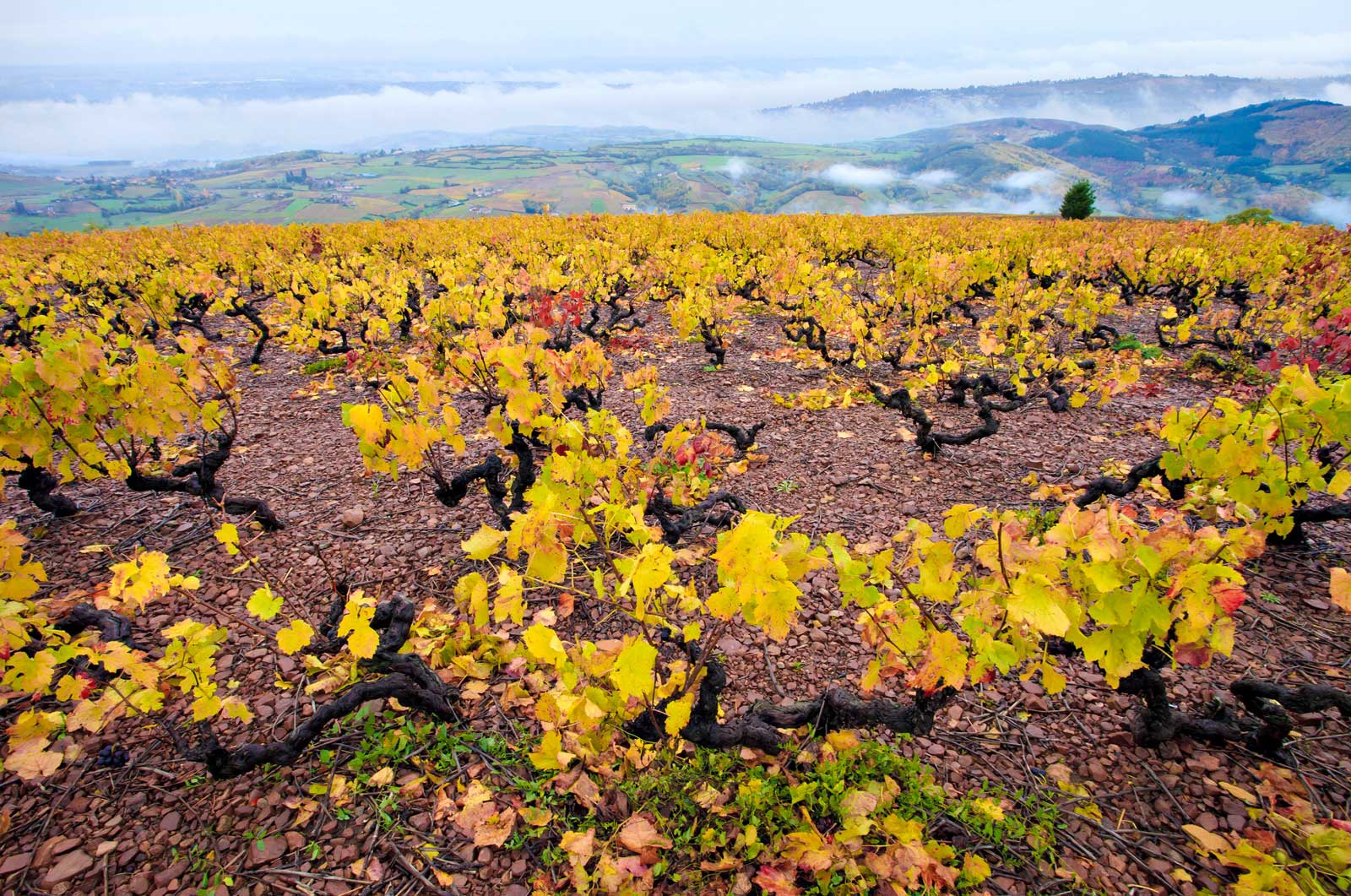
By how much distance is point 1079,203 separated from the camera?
3522cm

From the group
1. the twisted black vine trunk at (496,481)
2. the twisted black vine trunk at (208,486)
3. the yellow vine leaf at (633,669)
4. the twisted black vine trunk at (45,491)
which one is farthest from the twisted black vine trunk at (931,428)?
the twisted black vine trunk at (45,491)

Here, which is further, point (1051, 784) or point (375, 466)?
point (375, 466)

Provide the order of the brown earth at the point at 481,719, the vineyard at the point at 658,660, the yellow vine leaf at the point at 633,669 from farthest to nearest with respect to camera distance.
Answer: the brown earth at the point at 481,719 < the vineyard at the point at 658,660 < the yellow vine leaf at the point at 633,669

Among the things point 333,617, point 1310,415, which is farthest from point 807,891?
point 1310,415

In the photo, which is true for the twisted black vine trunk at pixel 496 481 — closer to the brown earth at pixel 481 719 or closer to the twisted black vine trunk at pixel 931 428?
the brown earth at pixel 481 719

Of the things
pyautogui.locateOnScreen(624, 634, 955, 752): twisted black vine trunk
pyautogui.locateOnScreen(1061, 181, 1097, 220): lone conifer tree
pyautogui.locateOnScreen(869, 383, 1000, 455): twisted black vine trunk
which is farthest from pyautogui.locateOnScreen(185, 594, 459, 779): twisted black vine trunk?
pyautogui.locateOnScreen(1061, 181, 1097, 220): lone conifer tree

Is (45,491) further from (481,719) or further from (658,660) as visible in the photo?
(658,660)

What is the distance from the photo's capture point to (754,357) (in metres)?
10.8

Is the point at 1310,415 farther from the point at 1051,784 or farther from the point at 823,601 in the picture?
the point at 823,601

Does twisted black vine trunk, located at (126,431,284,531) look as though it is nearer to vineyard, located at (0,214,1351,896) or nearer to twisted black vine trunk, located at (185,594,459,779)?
vineyard, located at (0,214,1351,896)

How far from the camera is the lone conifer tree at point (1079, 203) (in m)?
35.2

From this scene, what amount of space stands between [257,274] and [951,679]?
730 inches

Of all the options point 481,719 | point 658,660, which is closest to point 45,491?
point 481,719

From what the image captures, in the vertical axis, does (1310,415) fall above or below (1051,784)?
above
